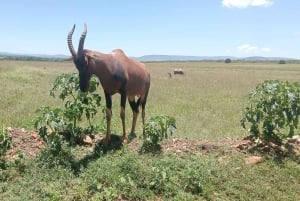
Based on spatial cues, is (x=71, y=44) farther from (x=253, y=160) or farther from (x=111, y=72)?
(x=253, y=160)

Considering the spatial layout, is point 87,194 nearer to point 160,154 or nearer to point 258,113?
point 160,154

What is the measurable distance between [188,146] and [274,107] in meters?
2.01

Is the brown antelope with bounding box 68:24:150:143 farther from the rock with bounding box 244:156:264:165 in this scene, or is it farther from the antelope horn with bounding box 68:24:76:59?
the rock with bounding box 244:156:264:165

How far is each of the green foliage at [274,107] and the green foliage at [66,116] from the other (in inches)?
142

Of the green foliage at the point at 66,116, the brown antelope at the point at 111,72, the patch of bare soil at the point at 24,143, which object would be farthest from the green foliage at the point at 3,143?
the brown antelope at the point at 111,72

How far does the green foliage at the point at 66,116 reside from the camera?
7.26 meters

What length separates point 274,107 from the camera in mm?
7730

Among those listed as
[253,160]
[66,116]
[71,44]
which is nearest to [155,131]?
[66,116]

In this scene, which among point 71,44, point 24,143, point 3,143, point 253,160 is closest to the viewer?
point 3,143

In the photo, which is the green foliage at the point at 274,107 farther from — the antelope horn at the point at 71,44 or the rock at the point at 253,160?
the antelope horn at the point at 71,44

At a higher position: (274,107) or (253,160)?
(274,107)

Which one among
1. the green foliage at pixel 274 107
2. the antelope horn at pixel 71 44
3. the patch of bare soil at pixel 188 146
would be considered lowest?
the patch of bare soil at pixel 188 146

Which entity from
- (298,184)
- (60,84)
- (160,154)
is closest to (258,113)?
(298,184)

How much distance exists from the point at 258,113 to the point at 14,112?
992cm
